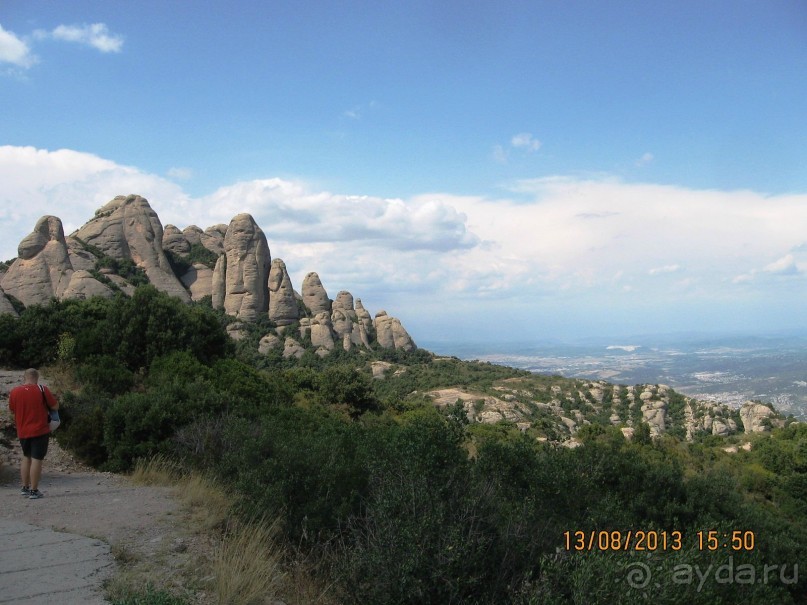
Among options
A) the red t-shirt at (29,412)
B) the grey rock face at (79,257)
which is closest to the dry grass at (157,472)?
the red t-shirt at (29,412)

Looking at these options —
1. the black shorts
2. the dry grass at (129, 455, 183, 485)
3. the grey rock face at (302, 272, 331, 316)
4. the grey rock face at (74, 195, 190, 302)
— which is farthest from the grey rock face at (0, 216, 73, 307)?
the black shorts

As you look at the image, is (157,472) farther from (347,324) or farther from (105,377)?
(347,324)

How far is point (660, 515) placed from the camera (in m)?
8.90

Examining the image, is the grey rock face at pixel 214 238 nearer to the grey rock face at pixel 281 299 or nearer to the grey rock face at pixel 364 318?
the grey rock face at pixel 281 299

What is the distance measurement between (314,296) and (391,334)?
10.2m

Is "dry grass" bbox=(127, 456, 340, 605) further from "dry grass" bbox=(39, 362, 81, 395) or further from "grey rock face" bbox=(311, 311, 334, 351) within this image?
"grey rock face" bbox=(311, 311, 334, 351)

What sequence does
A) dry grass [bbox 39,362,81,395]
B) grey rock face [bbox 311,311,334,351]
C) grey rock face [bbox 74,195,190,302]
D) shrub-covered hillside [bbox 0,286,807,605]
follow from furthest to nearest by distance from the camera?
grey rock face [bbox 311,311,334,351] → grey rock face [bbox 74,195,190,302] → dry grass [bbox 39,362,81,395] → shrub-covered hillside [bbox 0,286,807,605]

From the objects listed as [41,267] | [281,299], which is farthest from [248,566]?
[281,299]

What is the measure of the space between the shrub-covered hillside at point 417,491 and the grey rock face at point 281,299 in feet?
126

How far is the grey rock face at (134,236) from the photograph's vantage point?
54.8m

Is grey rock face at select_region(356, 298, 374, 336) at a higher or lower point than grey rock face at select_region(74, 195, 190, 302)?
lower

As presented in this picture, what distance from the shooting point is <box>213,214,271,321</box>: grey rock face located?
188 ft

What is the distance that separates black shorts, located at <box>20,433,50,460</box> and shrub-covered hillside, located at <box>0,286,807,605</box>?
2000 mm

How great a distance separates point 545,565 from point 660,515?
5.29 meters
